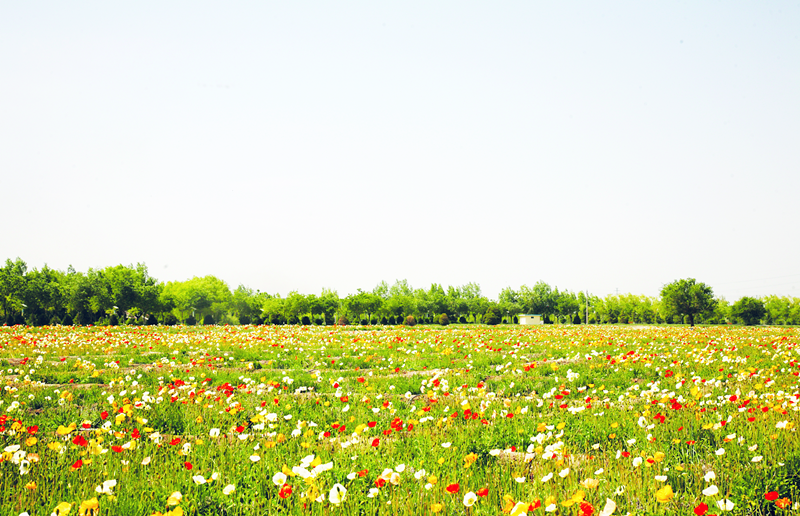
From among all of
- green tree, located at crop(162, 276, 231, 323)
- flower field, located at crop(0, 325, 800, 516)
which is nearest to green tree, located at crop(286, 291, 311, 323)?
green tree, located at crop(162, 276, 231, 323)

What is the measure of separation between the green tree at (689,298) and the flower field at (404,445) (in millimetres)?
46462

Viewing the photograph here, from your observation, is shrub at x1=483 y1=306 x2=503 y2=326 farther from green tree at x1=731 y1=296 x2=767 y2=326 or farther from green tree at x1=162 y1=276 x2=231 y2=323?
green tree at x1=162 y1=276 x2=231 y2=323

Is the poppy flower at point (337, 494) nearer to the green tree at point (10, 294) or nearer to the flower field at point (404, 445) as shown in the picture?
the flower field at point (404, 445)

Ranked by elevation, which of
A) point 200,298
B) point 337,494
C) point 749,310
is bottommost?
point 749,310

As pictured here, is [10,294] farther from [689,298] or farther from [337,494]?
[689,298]

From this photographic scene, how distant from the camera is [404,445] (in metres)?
4.56

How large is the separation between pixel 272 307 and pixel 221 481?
68.1 m

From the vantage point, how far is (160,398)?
6.24m

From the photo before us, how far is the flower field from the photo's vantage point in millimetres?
3285

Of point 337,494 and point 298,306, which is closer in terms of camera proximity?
point 337,494

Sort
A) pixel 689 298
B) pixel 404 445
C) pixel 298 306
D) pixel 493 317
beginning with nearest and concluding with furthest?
pixel 404 445, pixel 689 298, pixel 493 317, pixel 298 306

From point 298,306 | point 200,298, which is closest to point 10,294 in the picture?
point 200,298

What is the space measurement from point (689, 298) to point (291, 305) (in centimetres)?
4949

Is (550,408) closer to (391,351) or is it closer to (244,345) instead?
(391,351)
